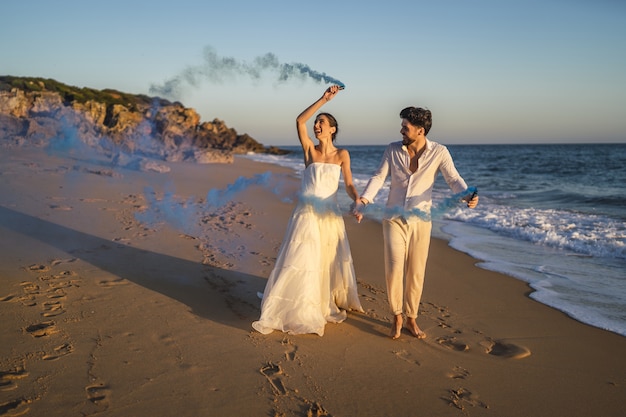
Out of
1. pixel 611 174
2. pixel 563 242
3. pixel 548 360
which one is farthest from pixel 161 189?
pixel 611 174

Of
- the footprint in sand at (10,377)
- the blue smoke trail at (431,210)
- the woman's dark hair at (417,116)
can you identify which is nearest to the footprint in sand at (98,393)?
the footprint in sand at (10,377)

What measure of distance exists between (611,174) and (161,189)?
→ 26708 mm

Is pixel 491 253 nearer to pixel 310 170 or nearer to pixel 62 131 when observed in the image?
pixel 310 170

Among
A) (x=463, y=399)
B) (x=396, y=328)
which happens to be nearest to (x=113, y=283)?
(x=396, y=328)

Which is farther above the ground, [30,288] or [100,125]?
[100,125]

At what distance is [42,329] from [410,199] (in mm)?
3513

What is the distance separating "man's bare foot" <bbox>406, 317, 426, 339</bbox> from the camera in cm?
488

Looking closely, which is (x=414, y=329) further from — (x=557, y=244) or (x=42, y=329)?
(x=557, y=244)

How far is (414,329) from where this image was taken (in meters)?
4.92

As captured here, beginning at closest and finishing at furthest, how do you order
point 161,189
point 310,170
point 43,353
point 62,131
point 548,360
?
point 43,353
point 548,360
point 310,170
point 161,189
point 62,131

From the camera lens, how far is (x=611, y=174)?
1142 inches

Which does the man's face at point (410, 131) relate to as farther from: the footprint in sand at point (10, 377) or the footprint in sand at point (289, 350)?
the footprint in sand at point (10, 377)

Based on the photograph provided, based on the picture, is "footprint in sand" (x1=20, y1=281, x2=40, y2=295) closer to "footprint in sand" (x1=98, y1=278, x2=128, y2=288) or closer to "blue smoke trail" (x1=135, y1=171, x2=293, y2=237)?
"footprint in sand" (x1=98, y1=278, x2=128, y2=288)

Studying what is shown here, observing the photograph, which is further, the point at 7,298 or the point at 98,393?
the point at 7,298
